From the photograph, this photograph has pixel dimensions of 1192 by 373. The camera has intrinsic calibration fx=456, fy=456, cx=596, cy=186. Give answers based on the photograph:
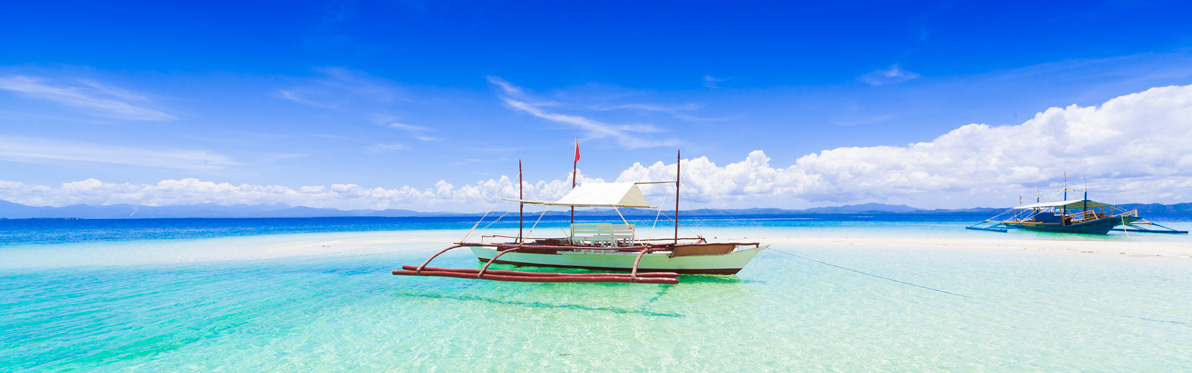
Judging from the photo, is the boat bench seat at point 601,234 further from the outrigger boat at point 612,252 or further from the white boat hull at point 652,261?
the white boat hull at point 652,261

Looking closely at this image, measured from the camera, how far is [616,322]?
10727mm

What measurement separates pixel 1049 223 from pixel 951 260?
39.0m

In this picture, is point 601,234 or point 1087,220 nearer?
point 601,234

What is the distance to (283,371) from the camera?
7824mm

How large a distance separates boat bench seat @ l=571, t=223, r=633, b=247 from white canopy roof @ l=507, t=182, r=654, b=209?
93 centimetres

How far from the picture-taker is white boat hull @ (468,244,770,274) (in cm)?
1620

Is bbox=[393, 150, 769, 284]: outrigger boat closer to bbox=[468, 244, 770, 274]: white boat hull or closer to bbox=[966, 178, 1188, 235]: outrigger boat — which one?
→ bbox=[468, 244, 770, 274]: white boat hull

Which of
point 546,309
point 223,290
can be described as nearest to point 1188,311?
point 546,309

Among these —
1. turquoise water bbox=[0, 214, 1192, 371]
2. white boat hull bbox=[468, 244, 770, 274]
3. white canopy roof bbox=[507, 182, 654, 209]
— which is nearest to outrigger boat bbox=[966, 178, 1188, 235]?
turquoise water bbox=[0, 214, 1192, 371]

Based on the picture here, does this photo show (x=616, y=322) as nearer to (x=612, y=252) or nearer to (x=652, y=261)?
(x=652, y=261)

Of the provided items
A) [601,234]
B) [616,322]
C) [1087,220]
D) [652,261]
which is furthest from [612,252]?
[1087,220]

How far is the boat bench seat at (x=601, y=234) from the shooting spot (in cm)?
1781

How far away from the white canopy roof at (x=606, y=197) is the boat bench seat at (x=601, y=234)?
3.04 feet

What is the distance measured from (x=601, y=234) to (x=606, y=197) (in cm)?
151
